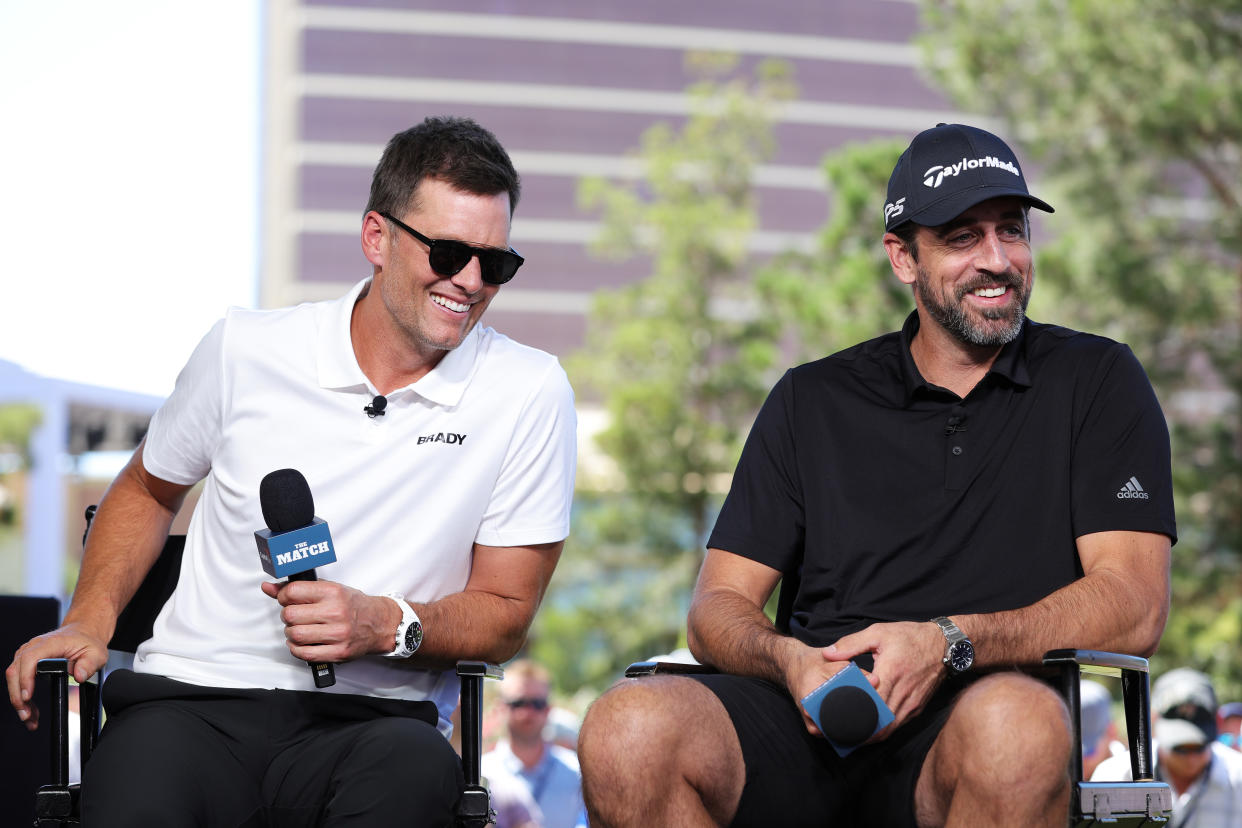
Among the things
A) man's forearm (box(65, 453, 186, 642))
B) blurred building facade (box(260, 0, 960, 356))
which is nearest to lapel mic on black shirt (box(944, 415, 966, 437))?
man's forearm (box(65, 453, 186, 642))

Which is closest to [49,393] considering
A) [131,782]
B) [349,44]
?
[131,782]

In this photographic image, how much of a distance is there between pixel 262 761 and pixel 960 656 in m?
1.44

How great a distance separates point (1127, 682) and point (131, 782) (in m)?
1.92

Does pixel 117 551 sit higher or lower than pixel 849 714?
higher

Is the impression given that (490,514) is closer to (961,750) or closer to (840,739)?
(840,739)

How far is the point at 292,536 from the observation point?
248cm

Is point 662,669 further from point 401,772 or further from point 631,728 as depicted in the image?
point 401,772

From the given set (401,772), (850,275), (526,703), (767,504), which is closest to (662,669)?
(767,504)

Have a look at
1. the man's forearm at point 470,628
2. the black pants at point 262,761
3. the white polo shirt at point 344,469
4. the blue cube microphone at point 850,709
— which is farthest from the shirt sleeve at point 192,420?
the blue cube microphone at point 850,709

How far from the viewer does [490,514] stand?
9.86 feet

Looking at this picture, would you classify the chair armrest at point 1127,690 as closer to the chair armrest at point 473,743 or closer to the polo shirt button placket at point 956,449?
the polo shirt button placket at point 956,449

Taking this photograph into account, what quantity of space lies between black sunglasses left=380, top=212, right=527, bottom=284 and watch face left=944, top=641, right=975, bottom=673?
1278 millimetres

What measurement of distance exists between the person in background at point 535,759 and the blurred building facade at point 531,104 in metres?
44.2

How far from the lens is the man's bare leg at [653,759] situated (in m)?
2.31
